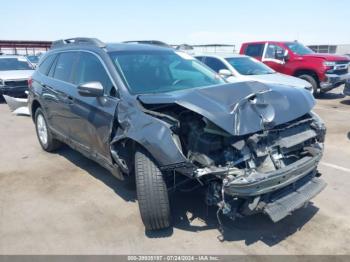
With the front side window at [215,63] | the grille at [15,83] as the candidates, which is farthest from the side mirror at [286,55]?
the grille at [15,83]

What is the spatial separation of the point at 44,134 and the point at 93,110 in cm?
252

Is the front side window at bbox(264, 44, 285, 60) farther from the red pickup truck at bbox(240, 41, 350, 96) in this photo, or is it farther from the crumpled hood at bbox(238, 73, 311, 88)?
the crumpled hood at bbox(238, 73, 311, 88)

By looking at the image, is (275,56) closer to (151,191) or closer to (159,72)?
(159,72)

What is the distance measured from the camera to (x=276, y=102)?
3492 millimetres

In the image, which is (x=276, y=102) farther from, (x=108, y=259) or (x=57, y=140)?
(x=57, y=140)

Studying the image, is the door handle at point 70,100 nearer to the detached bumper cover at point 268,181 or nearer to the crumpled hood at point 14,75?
the detached bumper cover at point 268,181

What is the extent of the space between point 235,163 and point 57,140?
154 inches

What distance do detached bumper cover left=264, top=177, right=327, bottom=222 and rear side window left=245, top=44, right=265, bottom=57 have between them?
10205mm

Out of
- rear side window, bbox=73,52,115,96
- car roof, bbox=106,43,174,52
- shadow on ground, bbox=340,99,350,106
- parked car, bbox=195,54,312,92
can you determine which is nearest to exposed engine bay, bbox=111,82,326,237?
rear side window, bbox=73,52,115,96

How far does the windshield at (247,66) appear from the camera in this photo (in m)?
9.73

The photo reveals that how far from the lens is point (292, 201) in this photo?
3.25 metres

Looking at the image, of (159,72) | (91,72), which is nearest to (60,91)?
(91,72)

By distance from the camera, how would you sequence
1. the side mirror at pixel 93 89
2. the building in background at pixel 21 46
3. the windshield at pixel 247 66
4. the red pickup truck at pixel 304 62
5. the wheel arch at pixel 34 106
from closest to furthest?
1. the side mirror at pixel 93 89
2. the wheel arch at pixel 34 106
3. the windshield at pixel 247 66
4. the red pickup truck at pixel 304 62
5. the building in background at pixel 21 46

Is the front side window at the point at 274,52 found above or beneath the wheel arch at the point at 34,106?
above
